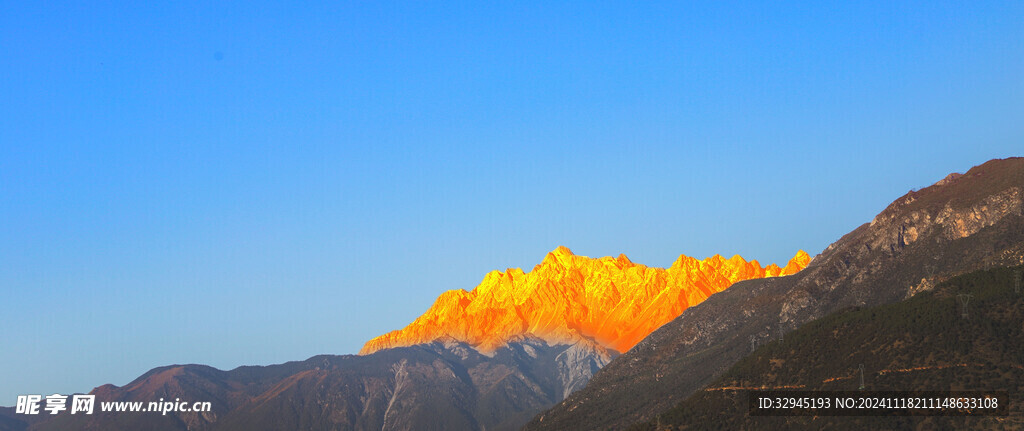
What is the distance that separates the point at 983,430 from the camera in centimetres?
19950

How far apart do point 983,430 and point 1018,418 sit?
6657mm

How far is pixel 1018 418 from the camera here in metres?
199
